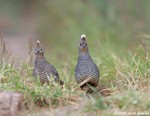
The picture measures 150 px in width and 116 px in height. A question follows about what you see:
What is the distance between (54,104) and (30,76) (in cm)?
94

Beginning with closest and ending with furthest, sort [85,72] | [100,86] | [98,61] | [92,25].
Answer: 1. [85,72]
2. [100,86]
3. [98,61]
4. [92,25]

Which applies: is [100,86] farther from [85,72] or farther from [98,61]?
[98,61]

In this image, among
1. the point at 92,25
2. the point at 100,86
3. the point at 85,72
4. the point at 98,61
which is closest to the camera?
the point at 85,72

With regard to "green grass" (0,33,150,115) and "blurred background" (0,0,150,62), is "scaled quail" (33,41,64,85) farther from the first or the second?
"blurred background" (0,0,150,62)

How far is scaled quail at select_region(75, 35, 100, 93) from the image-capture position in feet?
20.6

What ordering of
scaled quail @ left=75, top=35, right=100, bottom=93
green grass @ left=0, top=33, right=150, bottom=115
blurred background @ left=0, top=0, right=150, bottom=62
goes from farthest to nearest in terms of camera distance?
blurred background @ left=0, top=0, right=150, bottom=62 < scaled quail @ left=75, top=35, right=100, bottom=93 < green grass @ left=0, top=33, right=150, bottom=115

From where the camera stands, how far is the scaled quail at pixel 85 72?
20.6 ft

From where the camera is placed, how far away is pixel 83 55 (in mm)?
6410

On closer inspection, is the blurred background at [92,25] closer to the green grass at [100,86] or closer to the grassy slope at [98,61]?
the grassy slope at [98,61]

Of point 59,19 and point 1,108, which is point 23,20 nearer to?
point 59,19

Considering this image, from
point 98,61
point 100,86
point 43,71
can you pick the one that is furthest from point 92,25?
point 43,71

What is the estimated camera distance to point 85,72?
6281 mm

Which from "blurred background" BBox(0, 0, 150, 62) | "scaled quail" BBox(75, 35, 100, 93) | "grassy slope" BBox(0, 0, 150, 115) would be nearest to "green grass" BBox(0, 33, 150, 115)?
"grassy slope" BBox(0, 0, 150, 115)

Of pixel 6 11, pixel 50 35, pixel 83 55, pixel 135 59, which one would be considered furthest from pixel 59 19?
pixel 83 55
